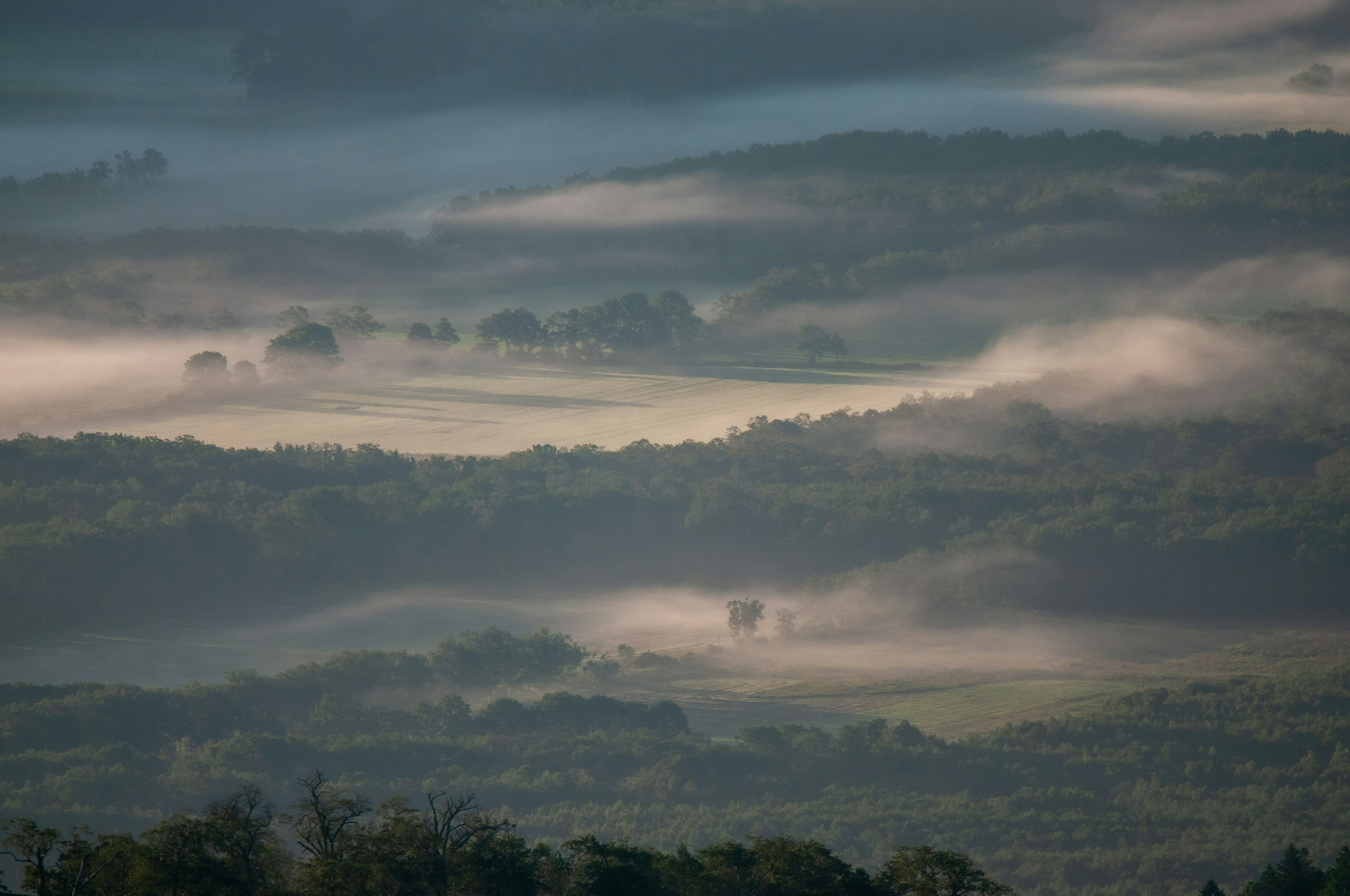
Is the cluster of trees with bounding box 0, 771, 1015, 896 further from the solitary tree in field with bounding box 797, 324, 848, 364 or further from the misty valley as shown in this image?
the solitary tree in field with bounding box 797, 324, 848, 364

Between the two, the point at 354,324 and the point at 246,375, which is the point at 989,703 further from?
the point at 354,324

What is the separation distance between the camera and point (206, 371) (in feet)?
401

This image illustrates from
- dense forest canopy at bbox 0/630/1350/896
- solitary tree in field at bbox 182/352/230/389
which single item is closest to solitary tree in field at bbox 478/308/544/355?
solitary tree in field at bbox 182/352/230/389

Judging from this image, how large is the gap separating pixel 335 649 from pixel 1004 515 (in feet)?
141

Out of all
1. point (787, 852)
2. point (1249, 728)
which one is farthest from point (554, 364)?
point (787, 852)

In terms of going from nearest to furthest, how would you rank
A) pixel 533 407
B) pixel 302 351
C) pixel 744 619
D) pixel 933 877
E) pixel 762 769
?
1. pixel 933 877
2. pixel 762 769
3. pixel 744 619
4. pixel 533 407
5. pixel 302 351

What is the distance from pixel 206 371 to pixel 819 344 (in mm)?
51105

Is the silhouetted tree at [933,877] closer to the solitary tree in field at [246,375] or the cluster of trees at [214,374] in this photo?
the cluster of trees at [214,374]

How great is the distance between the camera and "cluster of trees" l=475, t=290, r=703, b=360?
446 feet

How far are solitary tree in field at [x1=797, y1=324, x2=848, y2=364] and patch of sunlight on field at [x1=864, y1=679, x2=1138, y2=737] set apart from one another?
68.4 m

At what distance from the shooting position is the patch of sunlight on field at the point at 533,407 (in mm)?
109769

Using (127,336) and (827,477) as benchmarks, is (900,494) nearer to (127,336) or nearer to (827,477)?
(827,477)

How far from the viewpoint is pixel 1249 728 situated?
60.8 metres

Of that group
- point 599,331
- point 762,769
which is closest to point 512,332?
point 599,331
